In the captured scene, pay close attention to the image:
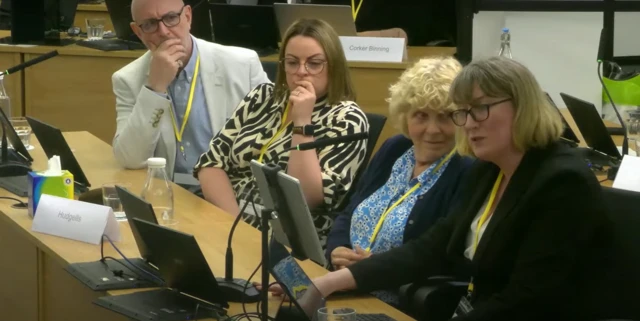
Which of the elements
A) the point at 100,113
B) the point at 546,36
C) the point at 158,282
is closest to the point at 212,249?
the point at 158,282

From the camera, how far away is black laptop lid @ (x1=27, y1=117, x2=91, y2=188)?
3363 mm

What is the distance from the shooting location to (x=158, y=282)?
2465 mm

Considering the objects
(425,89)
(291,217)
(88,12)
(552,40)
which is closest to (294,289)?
(291,217)

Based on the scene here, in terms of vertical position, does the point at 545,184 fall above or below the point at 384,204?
above

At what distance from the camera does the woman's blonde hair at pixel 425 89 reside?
2893 mm

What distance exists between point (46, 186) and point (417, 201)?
3.64 feet

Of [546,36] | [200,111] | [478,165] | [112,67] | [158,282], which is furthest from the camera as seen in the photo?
[546,36]

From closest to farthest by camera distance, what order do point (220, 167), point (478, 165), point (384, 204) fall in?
point (478, 165) < point (384, 204) < point (220, 167)

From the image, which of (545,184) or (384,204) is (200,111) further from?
(545,184)

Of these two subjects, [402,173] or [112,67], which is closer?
[402,173]

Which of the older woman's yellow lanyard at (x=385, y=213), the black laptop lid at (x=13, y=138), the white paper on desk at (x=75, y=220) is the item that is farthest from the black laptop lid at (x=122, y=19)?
the older woman's yellow lanyard at (x=385, y=213)

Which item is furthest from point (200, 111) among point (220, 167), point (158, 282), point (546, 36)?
point (546, 36)

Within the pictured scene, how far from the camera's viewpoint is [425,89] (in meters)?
2.90

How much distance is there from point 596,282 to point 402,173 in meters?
0.84
